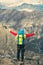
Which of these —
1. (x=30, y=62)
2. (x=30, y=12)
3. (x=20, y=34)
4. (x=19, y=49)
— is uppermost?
(x=30, y=12)

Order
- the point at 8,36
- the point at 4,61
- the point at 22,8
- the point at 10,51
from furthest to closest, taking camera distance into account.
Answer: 1. the point at 22,8
2. the point at 8,36
3. the point at 10,51
4. the point at 4,61

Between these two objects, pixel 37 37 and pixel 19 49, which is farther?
pixel 37 37

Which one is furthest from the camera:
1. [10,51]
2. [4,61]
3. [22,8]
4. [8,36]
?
[22,8]

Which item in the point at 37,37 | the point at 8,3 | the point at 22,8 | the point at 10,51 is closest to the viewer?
the point at 10,51

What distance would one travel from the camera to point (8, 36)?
6.57 metres

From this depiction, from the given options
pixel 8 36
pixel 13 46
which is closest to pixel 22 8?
pixel 8 36

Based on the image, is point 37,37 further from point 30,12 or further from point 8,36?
point 30,12

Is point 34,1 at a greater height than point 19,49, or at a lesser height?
greater

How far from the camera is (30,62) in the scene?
4773 millimetres

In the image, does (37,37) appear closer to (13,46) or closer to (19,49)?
(13,46)

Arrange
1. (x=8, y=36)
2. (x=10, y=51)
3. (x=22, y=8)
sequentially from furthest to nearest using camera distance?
(x=22, y=8)
(x=8, y=36)
(x=10, y=51)

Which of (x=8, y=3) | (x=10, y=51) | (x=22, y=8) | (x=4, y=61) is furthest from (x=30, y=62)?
(x=22, y=8)

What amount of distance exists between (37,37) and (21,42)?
494 cm

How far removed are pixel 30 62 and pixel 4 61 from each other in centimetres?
68
